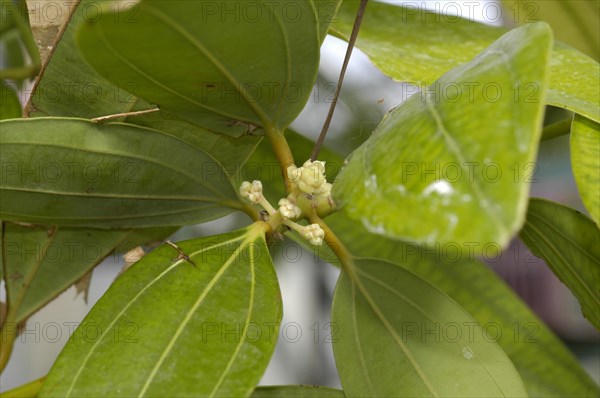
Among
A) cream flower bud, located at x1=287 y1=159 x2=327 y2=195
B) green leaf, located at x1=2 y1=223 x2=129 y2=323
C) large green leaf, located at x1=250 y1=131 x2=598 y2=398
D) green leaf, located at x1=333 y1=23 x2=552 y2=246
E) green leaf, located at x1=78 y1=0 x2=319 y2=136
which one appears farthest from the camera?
large green leaf, located at x1=250 y1=131 x2=598 y2=398

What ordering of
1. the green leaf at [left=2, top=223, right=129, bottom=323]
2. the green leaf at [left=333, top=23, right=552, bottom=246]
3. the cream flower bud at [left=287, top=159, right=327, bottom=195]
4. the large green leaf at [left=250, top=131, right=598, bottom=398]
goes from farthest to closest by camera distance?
the large green leaf at [left=250, top=131, right=598, bottom=398], the green leaf at [left=2, top=223, right=129, bottom=323], the cream flower bud at [left=287, top=159, right=327, bottom=195], the green leaf at [left=333, top=23, right=552, bottom=246]

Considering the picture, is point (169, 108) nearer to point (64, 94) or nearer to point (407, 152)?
point (64, 94)

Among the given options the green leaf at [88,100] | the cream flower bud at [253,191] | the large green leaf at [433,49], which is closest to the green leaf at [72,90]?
the green leaf at [88,100]

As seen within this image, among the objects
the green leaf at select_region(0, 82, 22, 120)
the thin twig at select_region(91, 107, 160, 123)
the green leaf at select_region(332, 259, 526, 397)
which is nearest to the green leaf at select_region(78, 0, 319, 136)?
the thin twig at select_region(91, 107, 160, 123)

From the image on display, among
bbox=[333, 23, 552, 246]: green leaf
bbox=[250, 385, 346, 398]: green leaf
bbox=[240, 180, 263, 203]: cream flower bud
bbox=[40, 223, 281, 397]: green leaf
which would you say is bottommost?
bbox=[250, 385, 346, 398]: green leaf

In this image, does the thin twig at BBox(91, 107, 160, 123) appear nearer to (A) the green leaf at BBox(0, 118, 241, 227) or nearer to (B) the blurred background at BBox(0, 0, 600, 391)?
(A) the green leaf at BBox(0, 118, 241, 227)

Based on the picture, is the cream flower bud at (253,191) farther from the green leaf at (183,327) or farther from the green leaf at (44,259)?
the green leaf at (44,259)

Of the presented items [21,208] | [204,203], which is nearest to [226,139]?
[204,203]
